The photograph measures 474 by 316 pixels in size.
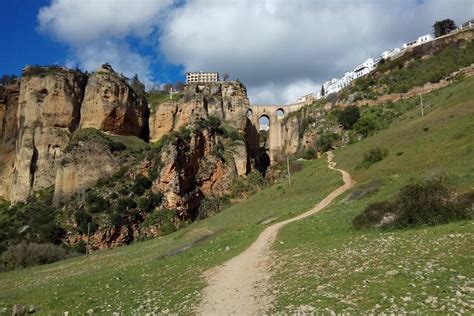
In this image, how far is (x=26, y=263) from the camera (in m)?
47.2

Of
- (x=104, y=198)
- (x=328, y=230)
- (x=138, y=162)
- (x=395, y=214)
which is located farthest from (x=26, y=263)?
(x=395, y=214)

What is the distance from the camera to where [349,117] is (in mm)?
76500

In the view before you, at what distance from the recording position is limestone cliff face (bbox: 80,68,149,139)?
265 ft

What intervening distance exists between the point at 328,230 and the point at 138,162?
57.4m

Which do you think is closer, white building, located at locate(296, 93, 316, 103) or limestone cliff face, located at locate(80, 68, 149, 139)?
limestone cliff face, located at locate(80, 68, 149, 139)

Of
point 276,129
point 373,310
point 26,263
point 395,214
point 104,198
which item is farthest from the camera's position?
point 276,129

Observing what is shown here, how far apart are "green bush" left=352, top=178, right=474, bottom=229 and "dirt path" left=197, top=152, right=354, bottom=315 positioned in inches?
205

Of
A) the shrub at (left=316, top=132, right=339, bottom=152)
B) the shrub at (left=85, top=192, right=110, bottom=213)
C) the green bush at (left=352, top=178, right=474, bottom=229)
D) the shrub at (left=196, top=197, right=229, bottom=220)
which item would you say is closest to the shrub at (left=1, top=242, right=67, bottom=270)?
the shrub at (left=85, top=192, right=110, bottom=213)

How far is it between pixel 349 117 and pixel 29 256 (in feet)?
176

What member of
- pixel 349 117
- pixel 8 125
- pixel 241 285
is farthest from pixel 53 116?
pixel 241 285

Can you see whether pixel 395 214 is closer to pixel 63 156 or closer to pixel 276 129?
pixel 63 156

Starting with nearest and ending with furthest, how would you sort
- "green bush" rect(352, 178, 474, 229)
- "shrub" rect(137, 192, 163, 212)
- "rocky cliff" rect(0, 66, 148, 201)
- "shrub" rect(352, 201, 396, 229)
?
"green bush" rect(352, 178, 474, 229), "shrub" rect(352, 201, 396, 229), "shrub" rect(137, 192, 163, 212), "rocky cliff" rect(0, 66, 148, 201)

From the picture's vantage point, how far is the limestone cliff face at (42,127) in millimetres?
79562

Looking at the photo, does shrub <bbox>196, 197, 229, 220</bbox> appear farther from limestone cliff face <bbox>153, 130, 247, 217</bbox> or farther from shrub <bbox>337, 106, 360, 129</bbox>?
shrub <bbox>337, 106, 360, 129</bbox>
